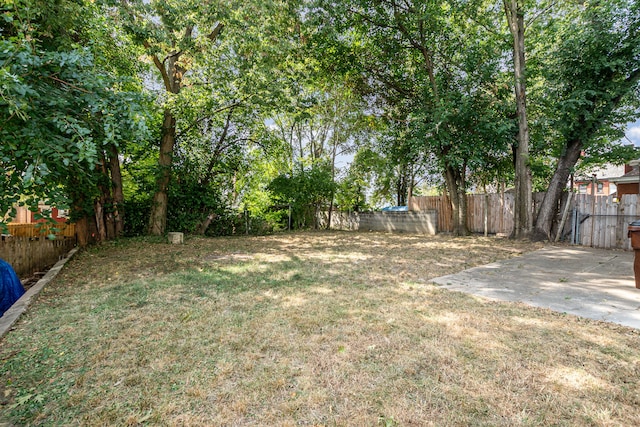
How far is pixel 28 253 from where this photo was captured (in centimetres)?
572

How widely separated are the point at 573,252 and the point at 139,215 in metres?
11.8

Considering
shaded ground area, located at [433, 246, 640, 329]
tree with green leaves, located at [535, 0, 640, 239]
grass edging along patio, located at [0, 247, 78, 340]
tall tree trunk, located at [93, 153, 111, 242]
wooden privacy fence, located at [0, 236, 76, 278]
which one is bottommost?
shaded ground area, located at [433, 246, 640, 329]

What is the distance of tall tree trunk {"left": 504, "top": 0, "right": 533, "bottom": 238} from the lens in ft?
27.7

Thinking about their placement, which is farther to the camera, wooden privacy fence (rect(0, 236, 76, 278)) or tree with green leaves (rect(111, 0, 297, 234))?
tree with green leaves (rect(111, 0, 297, 234))

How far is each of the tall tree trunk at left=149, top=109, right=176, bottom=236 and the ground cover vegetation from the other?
0.16 feet

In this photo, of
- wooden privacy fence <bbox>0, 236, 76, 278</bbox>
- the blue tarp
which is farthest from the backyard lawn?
wooden privacy fence <bbox>0, 236, 76, 278</bbox>

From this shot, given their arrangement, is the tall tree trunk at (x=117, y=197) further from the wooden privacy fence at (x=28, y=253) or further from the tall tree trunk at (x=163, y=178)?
the wooden privacy fence at (x=28, y=253)

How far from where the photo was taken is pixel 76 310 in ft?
10.5

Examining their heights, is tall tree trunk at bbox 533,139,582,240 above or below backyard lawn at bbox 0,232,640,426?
above

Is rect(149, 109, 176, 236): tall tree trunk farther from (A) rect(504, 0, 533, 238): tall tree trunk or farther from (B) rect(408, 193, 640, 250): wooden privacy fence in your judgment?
(B) rect(408, 193, 640, 250): wooden privacy fence

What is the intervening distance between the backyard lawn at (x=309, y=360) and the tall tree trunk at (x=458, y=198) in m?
7.84

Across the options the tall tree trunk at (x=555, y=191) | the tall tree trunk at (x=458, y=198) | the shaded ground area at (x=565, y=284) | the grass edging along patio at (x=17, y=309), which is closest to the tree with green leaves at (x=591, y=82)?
the tall tree trunk at (x=555, y=191)

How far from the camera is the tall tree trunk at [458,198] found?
10.7m

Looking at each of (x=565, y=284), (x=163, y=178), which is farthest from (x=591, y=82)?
(x=163, y=178)
